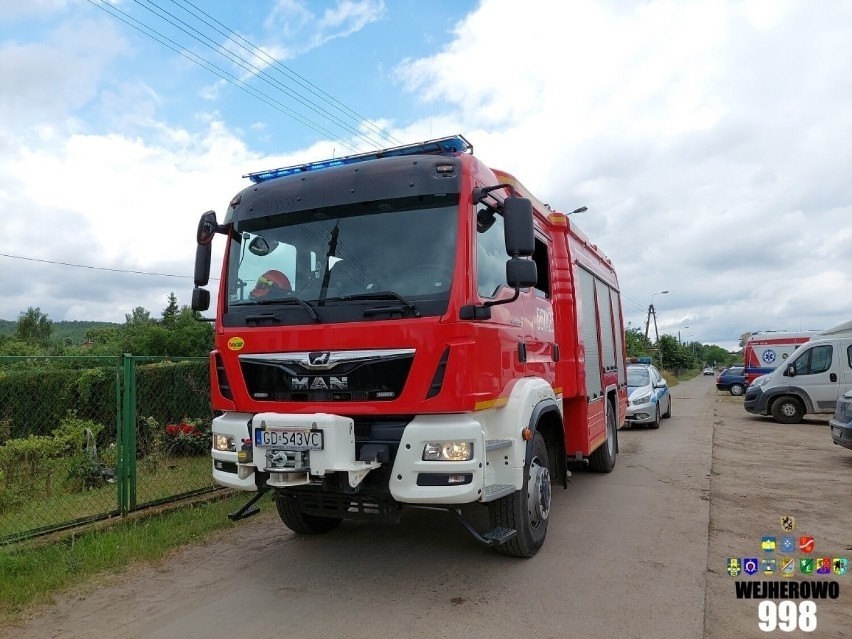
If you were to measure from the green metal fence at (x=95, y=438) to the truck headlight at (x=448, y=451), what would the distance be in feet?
11.4

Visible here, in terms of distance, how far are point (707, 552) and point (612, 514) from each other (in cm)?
131

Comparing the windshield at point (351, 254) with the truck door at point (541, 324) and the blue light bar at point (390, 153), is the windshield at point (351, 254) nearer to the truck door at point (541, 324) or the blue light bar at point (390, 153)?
the blue light bar at point (390, 153)

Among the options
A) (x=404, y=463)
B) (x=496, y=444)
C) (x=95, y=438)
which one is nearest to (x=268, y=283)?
(x=404, y=463)

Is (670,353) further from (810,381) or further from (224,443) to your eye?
(224,443)

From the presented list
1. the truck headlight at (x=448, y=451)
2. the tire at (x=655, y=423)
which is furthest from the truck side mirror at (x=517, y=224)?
the tire at (x=655, y=423)

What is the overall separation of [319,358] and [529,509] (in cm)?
201

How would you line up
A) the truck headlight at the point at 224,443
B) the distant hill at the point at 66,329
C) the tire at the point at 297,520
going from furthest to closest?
the distant hill at the point at 66,329 → the tire at the point at 297,520 → the truck headlight at the point at 224,443

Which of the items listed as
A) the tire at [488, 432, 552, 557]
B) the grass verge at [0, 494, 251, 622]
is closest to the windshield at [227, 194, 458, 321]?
A: the tire at [488, 432, 552, 557]

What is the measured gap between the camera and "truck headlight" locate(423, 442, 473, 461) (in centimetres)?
372

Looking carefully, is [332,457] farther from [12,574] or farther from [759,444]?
[759,444]

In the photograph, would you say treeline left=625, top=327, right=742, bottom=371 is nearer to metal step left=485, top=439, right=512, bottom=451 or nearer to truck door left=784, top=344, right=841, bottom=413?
truck door left=784, top=344, right=841, bottom=413

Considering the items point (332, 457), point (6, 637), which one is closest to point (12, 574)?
point (6, 637)

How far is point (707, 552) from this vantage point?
488 centimetres

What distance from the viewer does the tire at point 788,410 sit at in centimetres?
1489
